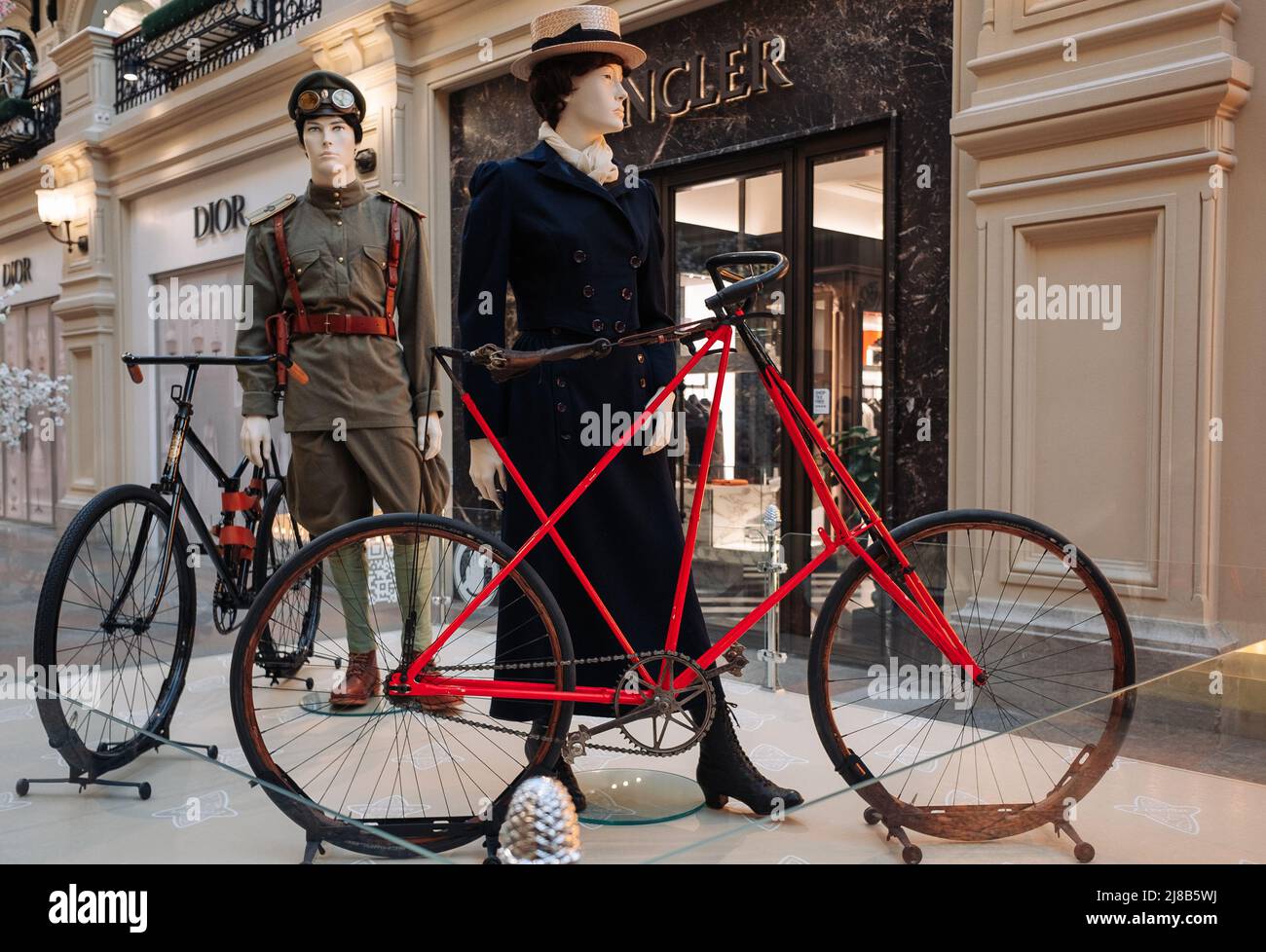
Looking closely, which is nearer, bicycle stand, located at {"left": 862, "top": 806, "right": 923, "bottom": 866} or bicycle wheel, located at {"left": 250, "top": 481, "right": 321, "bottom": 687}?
bicycle stand, located at {"left": 862, "top": 806, "right": 923, "bottom": 866}

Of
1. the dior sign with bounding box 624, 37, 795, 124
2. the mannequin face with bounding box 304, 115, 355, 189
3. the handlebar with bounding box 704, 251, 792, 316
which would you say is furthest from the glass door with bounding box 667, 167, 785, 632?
the handlebar with bounding box 704, 251, 792, 316

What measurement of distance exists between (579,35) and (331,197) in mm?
1121

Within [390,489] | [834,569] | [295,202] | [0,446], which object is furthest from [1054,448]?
[0,446]

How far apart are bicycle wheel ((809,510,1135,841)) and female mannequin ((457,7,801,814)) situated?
0.33 metres

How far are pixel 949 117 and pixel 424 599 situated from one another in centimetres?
313

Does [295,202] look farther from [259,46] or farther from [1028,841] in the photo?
[259,46]

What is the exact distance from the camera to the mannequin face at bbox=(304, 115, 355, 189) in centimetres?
308

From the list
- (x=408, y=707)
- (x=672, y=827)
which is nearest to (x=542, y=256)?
(x=408, y=707)

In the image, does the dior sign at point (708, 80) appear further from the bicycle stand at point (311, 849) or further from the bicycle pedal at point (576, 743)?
the bicycle stand at point (311, 849)

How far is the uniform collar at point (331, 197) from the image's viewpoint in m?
3.13

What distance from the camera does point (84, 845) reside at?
1919 millimetres

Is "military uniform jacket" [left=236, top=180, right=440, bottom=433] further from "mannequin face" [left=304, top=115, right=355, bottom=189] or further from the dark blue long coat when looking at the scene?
the dark blue long coat

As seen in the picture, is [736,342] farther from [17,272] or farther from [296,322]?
[17,272]

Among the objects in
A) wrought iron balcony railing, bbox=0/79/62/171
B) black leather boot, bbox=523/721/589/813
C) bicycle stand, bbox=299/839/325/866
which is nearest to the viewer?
bicycle stand, bbox=299/839/325/866
